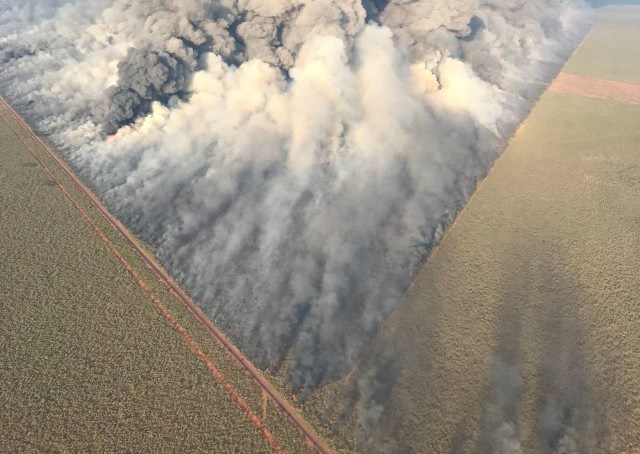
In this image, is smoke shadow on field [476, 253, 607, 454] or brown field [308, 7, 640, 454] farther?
brown field [308, 7, 640, 454]

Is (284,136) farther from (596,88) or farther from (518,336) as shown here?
(596,88)

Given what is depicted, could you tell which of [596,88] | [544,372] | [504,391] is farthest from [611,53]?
[504,391]

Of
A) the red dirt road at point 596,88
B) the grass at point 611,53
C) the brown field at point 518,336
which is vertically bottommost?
the grass at point 611,53

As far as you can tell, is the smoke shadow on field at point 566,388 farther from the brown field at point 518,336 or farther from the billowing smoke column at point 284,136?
the billowing smoke column at point 284,136

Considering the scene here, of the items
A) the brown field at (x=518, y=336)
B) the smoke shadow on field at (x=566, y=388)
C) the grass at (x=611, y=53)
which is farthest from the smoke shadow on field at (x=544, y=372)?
the grass at (x=611, y=53)

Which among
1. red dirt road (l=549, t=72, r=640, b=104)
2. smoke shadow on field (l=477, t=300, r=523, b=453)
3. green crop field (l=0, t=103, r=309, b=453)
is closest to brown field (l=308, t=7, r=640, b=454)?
smoke shadow on field (l=477, t=300, r=523, b=453)

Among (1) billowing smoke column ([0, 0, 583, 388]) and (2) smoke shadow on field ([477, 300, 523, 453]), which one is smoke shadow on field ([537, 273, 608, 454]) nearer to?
(2) smoke shadow on field ([477, 300, 523, 453])

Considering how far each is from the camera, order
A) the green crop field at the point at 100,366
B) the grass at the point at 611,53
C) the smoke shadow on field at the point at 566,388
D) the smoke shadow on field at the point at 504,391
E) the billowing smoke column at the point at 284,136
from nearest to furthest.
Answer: the green crop field at the point at 100,366
the smoke shadow on field at the point at 504,391
the smoke shadow on field at the point at 566,388
the billowing smoke column at the point at 284,136
the grass at the point at 611,53
